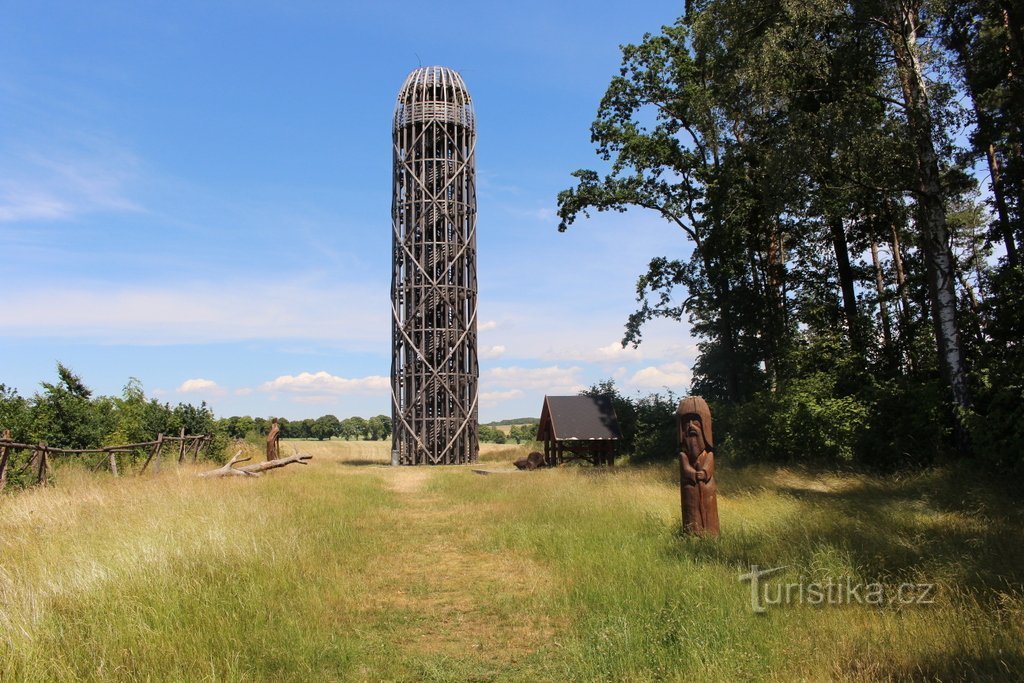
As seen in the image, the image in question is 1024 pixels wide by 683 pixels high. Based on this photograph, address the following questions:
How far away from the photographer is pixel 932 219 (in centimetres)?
1588

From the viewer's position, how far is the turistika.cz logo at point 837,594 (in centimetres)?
672

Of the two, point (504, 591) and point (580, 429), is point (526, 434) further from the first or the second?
point (504, 591)

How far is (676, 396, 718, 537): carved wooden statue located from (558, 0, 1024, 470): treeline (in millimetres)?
6219

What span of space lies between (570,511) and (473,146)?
32.7 meters

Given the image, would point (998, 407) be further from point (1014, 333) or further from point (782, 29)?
point (782, 29)

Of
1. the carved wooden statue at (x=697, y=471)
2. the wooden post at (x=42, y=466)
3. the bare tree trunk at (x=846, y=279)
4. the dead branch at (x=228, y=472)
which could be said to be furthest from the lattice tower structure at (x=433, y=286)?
the carved wooden statue at (x=697, y=471)

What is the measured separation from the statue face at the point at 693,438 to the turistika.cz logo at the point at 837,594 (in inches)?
138

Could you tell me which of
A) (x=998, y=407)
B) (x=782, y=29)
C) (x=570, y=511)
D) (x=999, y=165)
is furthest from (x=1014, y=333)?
(x=570, y=511)

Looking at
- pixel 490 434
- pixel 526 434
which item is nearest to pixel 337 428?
pixel 490 434

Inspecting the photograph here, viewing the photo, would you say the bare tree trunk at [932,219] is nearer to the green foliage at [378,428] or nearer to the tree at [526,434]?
the tree at [526,434]

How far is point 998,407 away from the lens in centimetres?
1310

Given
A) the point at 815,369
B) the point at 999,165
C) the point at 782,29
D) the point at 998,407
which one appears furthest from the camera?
the point at 815,369

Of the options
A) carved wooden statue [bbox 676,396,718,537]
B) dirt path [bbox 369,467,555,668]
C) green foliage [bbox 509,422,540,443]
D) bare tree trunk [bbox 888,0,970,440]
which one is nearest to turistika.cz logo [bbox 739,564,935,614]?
dirt path [bbox 369,467,555,668]

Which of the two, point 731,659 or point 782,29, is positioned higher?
point 782,29
